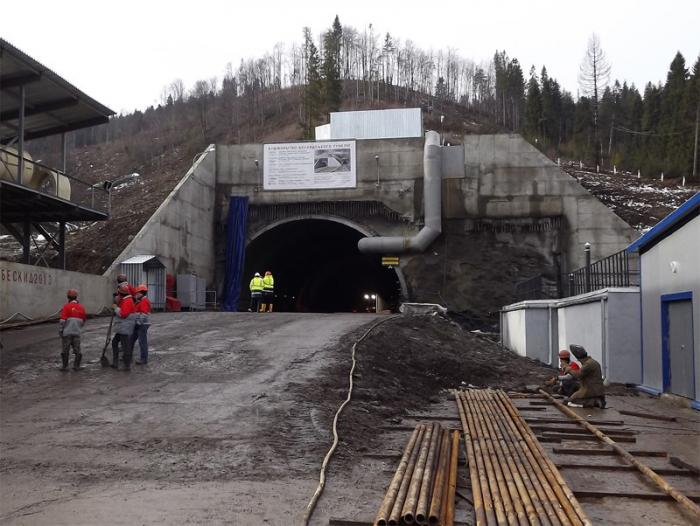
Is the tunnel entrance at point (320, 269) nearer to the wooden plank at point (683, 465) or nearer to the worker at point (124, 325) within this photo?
the worker at point (124, 325)

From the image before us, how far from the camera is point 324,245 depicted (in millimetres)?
38344

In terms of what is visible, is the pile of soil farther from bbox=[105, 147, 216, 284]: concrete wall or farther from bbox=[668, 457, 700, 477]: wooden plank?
bbox=[105, 147, 216, 284]: concrete wall

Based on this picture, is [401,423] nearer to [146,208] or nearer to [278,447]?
[278,447]

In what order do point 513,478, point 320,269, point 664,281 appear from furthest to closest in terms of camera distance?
point 320,269 → point 664,281 → point 513,478

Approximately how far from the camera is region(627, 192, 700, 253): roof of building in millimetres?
10836

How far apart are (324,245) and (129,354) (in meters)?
26.7

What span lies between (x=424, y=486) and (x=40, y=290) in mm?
15172

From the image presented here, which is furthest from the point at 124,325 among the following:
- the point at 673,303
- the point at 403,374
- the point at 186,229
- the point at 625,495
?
the point at 186,229

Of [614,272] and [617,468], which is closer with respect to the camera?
[617,468]

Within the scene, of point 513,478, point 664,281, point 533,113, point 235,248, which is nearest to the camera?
point 513,478

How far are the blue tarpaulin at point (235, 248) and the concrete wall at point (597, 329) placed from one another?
14505 millimetres

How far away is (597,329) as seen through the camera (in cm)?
1502

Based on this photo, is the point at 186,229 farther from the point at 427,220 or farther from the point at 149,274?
the point at 427,220

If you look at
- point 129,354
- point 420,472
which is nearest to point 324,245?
point 129,354
